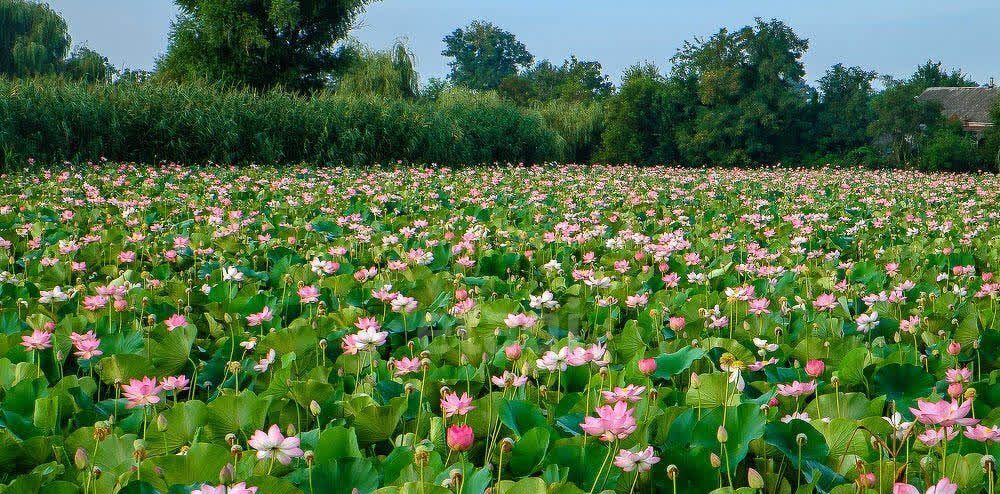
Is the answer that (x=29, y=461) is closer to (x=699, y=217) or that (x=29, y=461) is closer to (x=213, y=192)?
(x=699, y=217)

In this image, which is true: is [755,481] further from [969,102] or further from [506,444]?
[969,102]

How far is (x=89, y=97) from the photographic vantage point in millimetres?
11594

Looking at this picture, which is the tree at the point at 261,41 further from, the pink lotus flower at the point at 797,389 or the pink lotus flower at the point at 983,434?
the pink lotus flower at the point at 983,434

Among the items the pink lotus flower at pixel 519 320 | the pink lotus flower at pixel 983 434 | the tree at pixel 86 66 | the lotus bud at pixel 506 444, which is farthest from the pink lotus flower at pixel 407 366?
the tree at pixel 86 66

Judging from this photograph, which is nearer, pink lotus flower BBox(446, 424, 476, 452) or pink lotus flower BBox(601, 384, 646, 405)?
pink lotus flower BBox(446, 424, 476, 452)

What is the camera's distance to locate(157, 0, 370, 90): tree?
22.3m

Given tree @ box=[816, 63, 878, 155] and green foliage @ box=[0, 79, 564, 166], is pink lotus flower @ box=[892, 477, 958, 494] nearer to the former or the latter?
green foliage @ box=[0, 79, 564, 166]

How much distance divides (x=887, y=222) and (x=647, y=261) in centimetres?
341

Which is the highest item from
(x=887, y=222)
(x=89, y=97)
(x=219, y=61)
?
(x=219, y=61)

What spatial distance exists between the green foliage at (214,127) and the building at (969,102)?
26211mm

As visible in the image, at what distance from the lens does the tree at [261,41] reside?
22.3m

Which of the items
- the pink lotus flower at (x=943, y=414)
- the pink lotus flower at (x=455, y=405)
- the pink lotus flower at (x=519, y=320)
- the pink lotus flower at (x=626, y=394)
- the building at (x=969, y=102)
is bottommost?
the pink lotus flower at (x=455, y=405)

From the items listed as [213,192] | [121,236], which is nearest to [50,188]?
[213,192]

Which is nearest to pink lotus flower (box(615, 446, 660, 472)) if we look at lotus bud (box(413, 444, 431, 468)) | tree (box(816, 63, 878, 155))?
lotus bud (box(413, 444, 431, 468))
